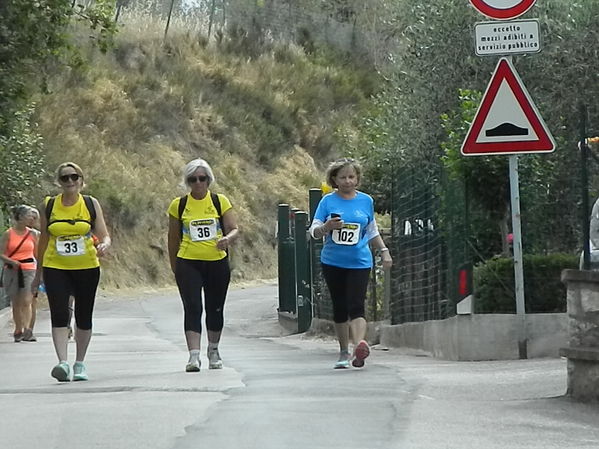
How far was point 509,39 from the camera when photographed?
12148mm

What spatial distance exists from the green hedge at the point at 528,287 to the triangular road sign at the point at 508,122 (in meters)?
1.57

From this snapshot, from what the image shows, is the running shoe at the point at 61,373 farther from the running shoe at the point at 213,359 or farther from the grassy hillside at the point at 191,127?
the grassy hillside at the point at 191,127

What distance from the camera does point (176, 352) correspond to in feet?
52.6

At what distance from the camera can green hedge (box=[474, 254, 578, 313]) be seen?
1349cm

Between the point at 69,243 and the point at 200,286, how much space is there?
1107 millimetres

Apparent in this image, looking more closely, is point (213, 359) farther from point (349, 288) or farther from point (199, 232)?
point (349, 288)

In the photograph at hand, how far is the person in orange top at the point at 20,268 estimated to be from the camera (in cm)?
1911

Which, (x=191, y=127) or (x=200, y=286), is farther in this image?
(x=191, y=127)

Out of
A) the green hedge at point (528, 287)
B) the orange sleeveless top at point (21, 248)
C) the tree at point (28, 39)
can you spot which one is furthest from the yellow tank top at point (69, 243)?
the tree at point (28, 39)

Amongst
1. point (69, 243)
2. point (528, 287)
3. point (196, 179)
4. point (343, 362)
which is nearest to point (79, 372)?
point (69, 243)

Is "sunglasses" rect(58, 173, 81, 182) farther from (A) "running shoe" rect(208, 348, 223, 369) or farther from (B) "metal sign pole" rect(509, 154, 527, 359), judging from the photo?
(B) "metal sign pole" rect(509, 154, 527, 359)

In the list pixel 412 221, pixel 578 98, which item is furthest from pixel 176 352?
pixel 578 98

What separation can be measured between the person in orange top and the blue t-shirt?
7.89 metres

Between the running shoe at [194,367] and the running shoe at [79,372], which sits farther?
the running shoe at [194,367]
